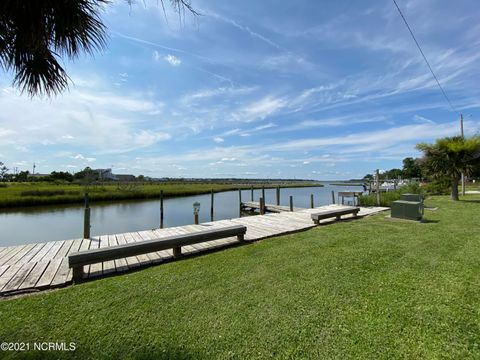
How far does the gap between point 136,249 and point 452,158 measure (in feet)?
48.2

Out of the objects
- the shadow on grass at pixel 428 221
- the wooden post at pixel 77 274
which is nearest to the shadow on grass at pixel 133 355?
the wooden post at pixel 77 274

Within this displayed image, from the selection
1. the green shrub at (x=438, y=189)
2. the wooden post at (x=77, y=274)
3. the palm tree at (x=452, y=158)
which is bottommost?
the wooden post at (x=77, y=274)

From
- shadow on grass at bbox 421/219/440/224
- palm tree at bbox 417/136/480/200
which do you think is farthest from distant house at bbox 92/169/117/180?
shadow on grass at bbox 421/219/440/224

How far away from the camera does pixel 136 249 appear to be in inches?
148

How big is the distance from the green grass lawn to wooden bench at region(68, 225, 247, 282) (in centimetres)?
30

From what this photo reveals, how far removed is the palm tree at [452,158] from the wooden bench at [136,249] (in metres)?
12.2

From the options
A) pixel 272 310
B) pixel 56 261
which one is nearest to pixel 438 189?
pixel 272 310

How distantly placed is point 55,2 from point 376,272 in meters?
4.63

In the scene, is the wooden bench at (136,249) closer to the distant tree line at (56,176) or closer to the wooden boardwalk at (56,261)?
the wooden boardwalk at (56,261)

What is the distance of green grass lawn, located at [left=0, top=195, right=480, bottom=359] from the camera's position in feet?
6.32

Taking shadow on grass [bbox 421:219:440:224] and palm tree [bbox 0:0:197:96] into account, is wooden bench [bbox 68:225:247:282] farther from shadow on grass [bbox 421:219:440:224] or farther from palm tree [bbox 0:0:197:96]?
shadow on grass [bbox 421:219:440:224]

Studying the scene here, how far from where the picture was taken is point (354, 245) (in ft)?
15.4

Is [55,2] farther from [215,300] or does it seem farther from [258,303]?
[258,303]

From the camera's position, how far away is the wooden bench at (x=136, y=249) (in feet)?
10.7
